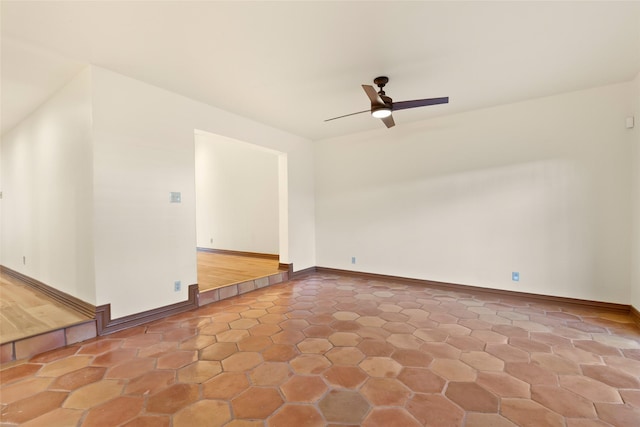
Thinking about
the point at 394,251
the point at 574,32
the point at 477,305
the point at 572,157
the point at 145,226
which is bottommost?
the point at 477,305

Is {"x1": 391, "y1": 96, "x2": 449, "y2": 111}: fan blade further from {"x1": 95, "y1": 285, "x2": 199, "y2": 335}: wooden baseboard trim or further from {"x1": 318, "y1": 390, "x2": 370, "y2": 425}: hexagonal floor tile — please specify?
{"x1": 95, "y1": 285, "x2": 199, "y2": 335}: wooden baseboard trim

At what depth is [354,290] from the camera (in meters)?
4.27

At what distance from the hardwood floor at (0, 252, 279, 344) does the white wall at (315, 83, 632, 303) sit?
1861 mm

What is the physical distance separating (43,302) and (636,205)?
21.9 ft

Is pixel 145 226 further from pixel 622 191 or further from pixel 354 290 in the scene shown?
pixel 622 191

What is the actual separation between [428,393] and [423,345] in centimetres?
69

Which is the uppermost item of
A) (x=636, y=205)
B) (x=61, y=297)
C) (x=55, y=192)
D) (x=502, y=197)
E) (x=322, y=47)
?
(x=322, y=47)

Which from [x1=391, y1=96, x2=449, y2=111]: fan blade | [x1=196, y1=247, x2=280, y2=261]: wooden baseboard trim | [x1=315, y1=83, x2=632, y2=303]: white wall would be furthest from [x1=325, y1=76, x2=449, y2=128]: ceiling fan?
[x1=196, y1=247, x2=280, y2=261]: wooden baseboard trim

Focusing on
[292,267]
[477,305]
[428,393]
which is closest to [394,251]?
[477,305]

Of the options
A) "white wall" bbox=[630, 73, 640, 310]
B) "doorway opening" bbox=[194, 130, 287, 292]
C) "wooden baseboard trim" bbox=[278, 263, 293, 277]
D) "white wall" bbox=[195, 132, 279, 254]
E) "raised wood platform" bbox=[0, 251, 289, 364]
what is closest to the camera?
"raised wood platform" bbox=[0, 251, 289, 364]

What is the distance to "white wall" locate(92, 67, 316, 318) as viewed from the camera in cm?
278

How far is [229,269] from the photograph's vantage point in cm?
511

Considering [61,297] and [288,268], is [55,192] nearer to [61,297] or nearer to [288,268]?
[61,297]

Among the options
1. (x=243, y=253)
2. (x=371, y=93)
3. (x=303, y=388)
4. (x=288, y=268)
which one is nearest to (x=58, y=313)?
(x=303, y=388)
